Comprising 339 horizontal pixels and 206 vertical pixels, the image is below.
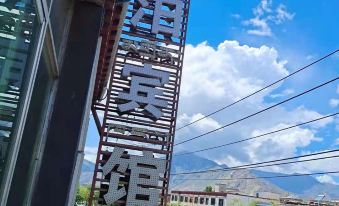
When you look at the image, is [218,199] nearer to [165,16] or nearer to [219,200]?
[219,200]

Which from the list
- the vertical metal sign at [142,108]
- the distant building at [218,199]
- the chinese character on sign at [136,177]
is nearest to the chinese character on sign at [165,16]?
the vertical metal sign at [142,108]

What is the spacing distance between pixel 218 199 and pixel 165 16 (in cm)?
3294

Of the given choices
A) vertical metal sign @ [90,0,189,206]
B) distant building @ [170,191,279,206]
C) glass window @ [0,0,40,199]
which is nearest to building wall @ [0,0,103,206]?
glass window @ [0,0,40,199]

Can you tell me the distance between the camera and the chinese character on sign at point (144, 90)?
26.9 ft

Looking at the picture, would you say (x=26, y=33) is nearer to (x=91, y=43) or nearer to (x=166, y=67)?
(x=91, y=43)

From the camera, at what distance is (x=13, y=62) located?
1.19 metres

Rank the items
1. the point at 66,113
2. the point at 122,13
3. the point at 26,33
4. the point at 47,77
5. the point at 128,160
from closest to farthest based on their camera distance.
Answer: the point at 26,33 → the point at 47,77 → the point at 66,113 → the point at 122,13 → the point at 128,160

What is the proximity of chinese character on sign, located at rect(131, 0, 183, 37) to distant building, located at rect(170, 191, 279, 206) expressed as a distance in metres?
31.3

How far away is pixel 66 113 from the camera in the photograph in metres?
2.17

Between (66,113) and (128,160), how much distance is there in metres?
5.93

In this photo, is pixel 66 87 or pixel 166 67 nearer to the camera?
pixel 66 87

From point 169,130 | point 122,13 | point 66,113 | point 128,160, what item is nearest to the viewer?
point 66,113

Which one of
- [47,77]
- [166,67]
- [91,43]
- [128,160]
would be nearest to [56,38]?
[47,77]

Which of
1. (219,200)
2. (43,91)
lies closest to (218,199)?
(219,200)
